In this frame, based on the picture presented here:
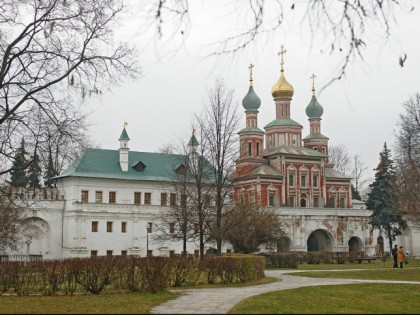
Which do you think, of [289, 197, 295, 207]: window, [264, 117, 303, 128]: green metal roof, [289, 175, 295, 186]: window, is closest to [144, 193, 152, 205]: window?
[289, 197, 295, 207]: window

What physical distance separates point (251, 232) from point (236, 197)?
4988 millimetres

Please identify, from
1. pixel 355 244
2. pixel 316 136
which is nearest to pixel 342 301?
pixel 355 244

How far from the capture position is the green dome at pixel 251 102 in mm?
63406

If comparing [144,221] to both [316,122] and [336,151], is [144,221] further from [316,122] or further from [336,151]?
[336,151]

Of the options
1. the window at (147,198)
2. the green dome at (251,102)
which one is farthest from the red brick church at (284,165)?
the window at (147,198)

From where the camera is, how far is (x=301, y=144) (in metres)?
64.9

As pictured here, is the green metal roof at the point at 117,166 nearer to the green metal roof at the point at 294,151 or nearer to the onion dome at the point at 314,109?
the green metal roof at the point at 294,151

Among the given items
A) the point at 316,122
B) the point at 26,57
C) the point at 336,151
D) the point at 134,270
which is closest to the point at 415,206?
the point at 134,270

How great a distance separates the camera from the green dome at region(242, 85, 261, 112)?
63406 millimetres

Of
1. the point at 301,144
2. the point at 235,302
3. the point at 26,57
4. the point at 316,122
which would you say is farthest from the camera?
the point at 316,122

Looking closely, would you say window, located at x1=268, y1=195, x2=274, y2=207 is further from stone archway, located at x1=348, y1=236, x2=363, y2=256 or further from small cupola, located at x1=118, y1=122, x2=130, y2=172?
small cupola, located at x1=118, y1=122, x2=130, y2=172

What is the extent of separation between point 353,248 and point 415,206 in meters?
29.2

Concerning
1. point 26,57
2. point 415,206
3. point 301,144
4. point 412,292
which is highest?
point 301,144

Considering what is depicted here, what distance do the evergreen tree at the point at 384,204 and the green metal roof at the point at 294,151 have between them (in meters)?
6.52
